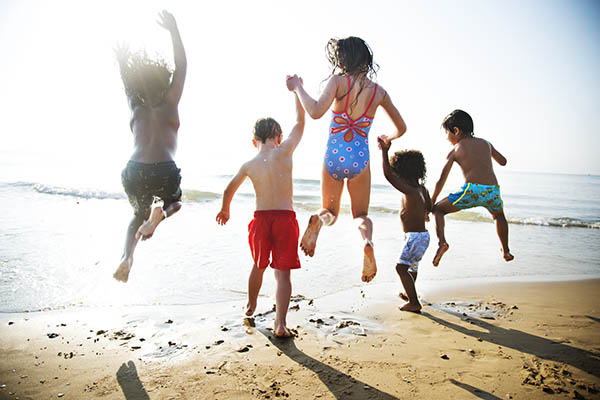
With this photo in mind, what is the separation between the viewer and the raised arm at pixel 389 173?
155 inches

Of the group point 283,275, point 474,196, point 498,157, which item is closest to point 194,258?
point 283,275

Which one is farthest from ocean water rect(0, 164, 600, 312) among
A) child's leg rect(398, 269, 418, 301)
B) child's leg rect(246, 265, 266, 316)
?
child's leg rect(246, 265, 266, 316)

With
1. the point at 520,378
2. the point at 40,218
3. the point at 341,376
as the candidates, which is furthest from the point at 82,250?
the point at 520,378

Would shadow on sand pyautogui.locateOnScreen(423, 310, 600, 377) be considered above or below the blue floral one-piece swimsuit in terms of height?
below

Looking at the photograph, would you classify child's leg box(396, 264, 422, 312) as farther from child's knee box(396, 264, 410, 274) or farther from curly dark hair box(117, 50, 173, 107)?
curly dark hair box(117, 50, 173, 107)

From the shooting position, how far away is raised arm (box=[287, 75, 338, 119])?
3355 mm

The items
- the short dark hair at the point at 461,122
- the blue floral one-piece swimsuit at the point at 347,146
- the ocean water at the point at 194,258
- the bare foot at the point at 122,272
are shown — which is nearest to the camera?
the bare foot at the point at 122,272

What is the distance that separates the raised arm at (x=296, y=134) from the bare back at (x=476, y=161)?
210 centimetres

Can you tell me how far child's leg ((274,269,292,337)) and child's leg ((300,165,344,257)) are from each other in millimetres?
470

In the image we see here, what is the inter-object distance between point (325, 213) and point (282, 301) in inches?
36.5

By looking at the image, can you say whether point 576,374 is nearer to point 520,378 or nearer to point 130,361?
point 520,378

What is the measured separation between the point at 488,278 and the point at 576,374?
321cm

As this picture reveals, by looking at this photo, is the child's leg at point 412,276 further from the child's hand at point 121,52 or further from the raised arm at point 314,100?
the child's hand at point 121,52

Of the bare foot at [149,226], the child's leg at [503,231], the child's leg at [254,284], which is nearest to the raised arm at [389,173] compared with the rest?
the child's leg at [503,231]
